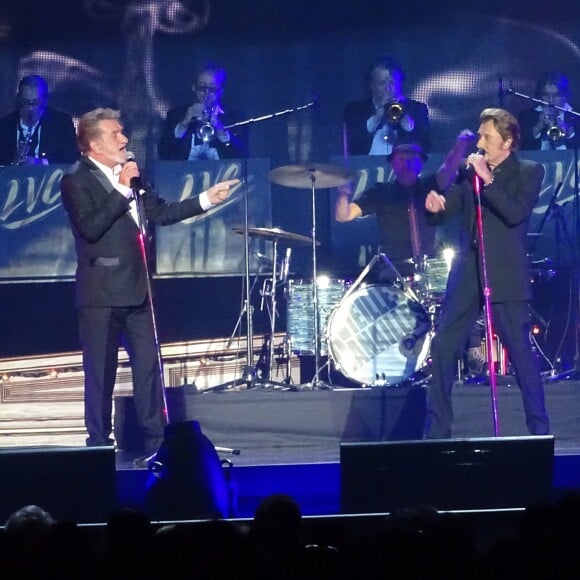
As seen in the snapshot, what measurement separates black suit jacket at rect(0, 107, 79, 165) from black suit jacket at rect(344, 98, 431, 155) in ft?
7.38

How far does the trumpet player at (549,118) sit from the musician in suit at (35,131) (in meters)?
3.70

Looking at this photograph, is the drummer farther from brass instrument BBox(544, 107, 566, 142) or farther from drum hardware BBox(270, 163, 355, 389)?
brass instrument BBox(544, 107, 566, 142)

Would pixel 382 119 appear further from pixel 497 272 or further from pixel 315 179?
pixel 497 272

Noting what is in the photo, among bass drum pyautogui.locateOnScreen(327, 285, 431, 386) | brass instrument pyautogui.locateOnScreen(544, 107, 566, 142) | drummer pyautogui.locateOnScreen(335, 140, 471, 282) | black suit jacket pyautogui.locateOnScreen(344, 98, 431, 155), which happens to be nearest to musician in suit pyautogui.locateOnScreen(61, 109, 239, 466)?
bass drum pyautogui.locateOnScreen(327, 285, 431, 386)

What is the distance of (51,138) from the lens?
934 cm

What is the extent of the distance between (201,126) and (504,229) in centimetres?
355

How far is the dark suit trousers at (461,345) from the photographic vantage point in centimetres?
643

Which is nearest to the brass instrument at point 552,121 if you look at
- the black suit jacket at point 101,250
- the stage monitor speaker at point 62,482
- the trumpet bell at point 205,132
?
the trumpet bell at point 205,132

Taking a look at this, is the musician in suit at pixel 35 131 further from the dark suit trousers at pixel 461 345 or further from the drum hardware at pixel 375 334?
the dark suit trousers at pixel 461 345

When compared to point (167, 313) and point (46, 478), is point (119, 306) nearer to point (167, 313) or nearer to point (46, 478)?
point (46, 478)

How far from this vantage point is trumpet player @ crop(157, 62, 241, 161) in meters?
9.34

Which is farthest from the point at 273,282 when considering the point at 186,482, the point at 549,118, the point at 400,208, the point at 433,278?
the point at 186,482

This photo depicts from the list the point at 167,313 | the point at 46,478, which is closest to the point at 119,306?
the point at 46,478

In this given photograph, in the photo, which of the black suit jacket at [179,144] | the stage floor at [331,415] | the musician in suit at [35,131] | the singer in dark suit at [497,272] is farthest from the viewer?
the black suit jacket at [179,144]
